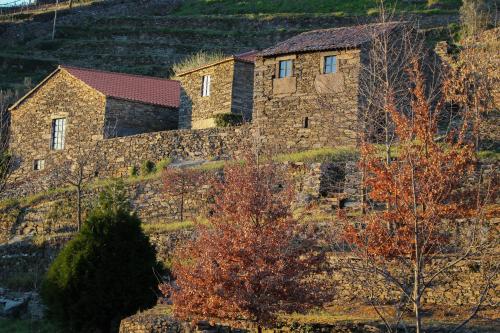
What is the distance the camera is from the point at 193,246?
19.6 metres

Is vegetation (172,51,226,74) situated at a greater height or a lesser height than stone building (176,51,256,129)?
greater

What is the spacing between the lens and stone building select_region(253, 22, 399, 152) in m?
32.6

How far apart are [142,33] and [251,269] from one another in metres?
51.4

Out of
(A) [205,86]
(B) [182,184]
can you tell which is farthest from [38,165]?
(B) [182,184]

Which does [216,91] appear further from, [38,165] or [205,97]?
[38,165]

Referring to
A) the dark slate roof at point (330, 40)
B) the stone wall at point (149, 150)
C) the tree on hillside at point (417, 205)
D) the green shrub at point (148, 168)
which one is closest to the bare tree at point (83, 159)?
the stone wall at point (149, 150)

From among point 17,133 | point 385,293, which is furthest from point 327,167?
point 17,133

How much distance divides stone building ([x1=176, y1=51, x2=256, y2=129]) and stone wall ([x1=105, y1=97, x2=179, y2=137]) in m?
1.40

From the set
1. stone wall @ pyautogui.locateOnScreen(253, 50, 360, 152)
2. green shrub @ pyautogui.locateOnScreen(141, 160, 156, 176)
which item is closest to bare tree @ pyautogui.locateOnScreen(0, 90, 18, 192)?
green shrub @ pyautogui.locateOnScreen(141, 160, 156, 176)

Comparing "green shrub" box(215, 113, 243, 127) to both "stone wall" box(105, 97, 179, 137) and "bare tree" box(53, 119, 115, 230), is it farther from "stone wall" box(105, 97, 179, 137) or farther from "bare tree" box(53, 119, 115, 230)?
"bare tree" box(53, 119, 115, 230)

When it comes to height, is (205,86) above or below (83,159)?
above

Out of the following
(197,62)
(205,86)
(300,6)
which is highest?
(300,6)

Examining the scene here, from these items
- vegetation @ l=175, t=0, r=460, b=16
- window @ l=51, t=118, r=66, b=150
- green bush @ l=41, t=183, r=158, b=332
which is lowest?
green bush @ l=41, t=183, r=158, b=332

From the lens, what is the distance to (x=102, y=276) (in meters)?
23.4
